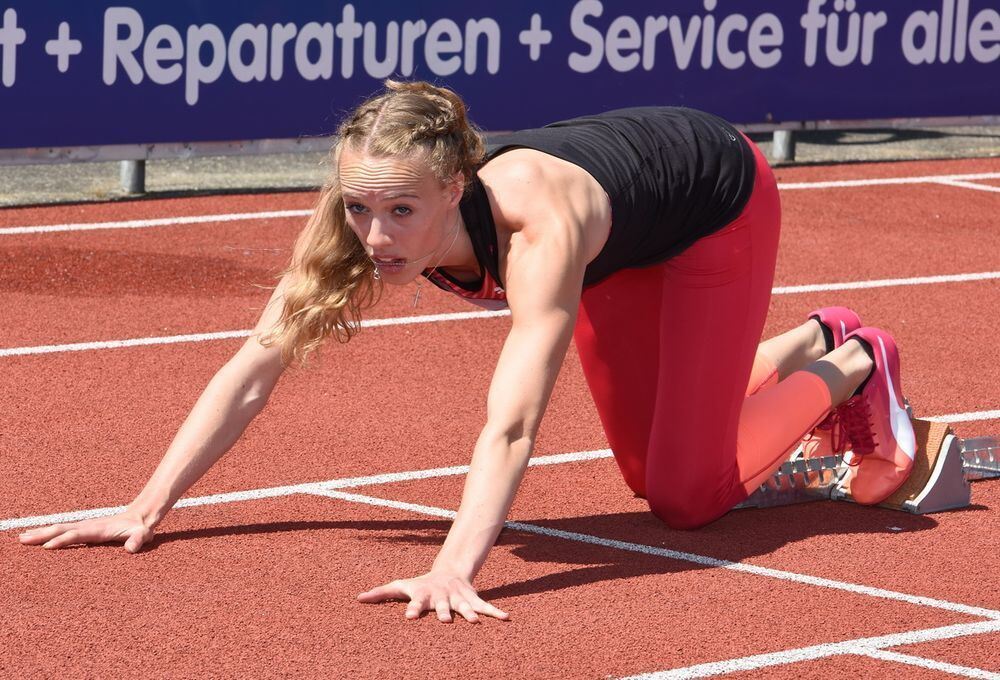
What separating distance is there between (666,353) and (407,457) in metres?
1.29

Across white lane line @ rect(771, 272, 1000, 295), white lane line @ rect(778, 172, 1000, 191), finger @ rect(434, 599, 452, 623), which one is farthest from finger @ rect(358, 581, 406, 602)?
white lane line @ rect(778, 172, 1000, 191)

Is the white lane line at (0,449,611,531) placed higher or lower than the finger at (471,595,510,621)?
lower

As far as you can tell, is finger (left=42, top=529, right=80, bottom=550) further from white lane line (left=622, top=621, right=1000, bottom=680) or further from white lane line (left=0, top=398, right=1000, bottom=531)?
white lane line (left=622, top=621, right=1000, bottom=680)

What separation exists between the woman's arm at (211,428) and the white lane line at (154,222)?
541 cm

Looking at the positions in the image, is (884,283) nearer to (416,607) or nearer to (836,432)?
(836,432)

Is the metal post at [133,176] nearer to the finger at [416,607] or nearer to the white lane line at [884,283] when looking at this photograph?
the white lane line at [884,283]

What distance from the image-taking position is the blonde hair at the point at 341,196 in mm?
4195

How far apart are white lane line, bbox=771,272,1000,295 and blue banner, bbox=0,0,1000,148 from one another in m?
3.39

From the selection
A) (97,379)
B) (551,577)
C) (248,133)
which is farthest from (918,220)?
(551,577)

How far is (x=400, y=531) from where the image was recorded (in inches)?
202

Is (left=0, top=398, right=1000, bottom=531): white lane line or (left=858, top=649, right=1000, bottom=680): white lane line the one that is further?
(left=0, top=398, right=1000, bottom=531): white lane line

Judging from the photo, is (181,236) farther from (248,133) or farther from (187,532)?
(187,532)

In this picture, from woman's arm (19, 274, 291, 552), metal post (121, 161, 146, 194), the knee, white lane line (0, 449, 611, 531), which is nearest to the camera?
woman's arm (19, 274, 291, 552)

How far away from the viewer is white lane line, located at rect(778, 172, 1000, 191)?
11891 mm
